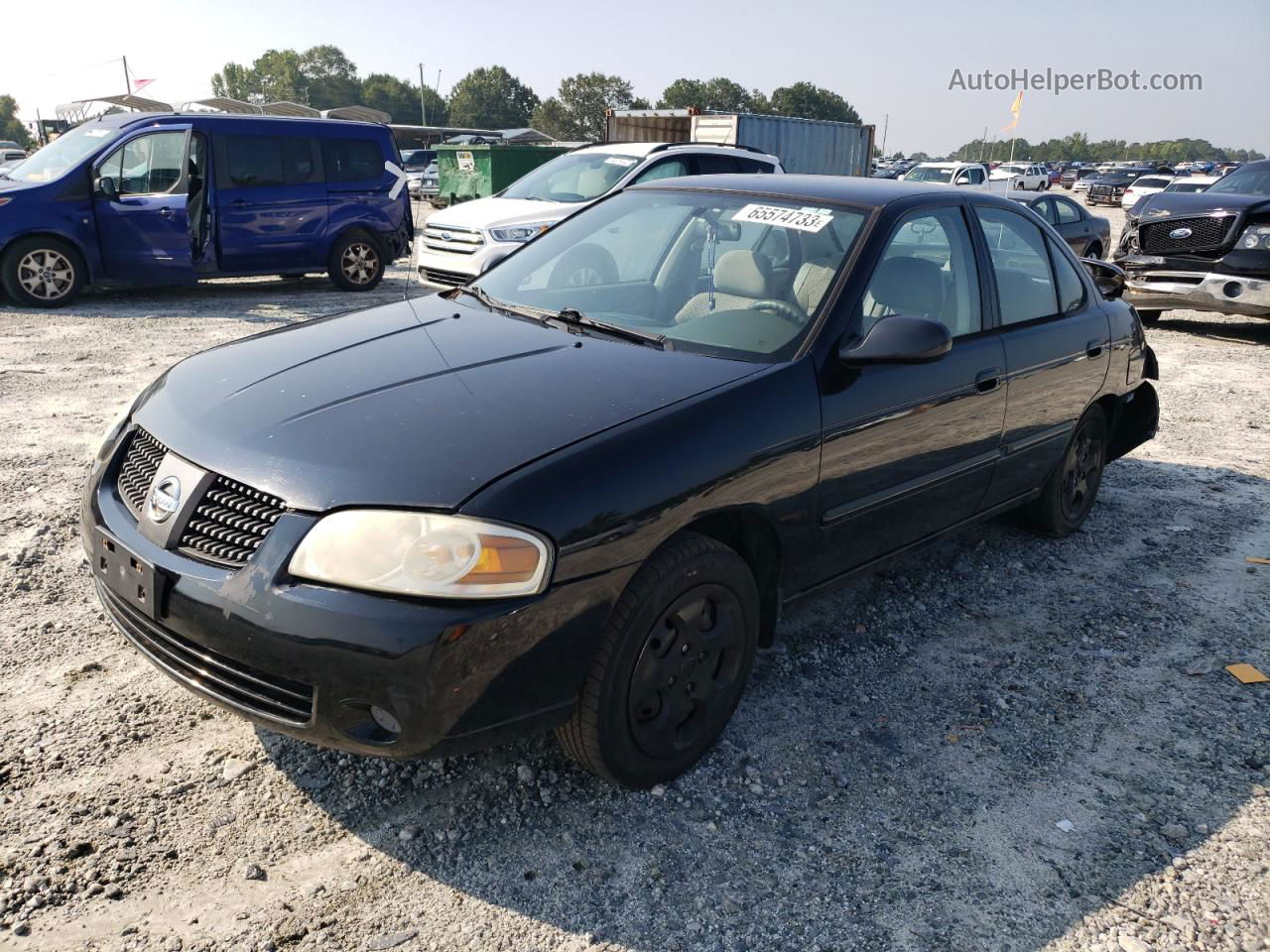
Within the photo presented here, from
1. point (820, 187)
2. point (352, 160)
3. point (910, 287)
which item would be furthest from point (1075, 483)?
point (352, 160)

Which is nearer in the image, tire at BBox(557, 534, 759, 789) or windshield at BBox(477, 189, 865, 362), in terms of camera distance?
tire at BBox(557, 534, 759, 789)

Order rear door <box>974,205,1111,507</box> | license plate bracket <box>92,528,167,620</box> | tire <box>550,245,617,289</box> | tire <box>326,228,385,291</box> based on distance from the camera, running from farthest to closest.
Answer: tire <box>326,228,385,291</box>, rear door <box>974,205,1111,507</box>, tire <box>550,245,617,289</box>, license plate bracket <box>92,528,167,620</box>

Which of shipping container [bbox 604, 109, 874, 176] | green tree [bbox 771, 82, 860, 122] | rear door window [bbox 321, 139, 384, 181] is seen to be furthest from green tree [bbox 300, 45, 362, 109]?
rear door window [bbox 321, 139, 384, 181]

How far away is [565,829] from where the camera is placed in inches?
104

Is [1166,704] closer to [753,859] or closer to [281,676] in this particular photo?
[753,859]

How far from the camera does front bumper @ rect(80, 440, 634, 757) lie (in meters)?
2.20

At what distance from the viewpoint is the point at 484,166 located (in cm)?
2081

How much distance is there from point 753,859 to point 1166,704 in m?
1.81

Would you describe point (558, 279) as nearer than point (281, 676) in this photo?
No

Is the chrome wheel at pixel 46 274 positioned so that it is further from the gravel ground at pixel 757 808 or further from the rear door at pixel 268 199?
the gravel ground at pixel 757 808

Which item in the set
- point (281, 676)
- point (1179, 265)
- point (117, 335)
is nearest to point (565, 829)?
point (281, 676)

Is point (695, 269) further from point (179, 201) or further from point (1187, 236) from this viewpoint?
point (1187, 236)

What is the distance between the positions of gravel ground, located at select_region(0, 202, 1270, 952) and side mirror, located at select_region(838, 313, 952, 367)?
3.85 ft

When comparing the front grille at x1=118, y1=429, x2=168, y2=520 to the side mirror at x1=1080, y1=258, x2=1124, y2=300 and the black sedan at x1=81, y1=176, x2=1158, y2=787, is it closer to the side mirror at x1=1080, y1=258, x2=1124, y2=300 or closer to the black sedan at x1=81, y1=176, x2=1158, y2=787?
the black sedan at x1=81, y1=176, x2=1158, y2=787
